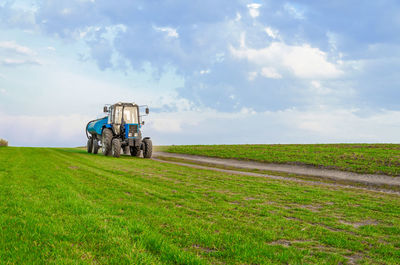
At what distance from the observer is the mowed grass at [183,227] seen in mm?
4832

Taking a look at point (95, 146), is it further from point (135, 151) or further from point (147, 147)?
point (147, 147)

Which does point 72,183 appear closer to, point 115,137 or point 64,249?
point 64,249

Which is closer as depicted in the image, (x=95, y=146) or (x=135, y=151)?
(x=135, y=151)

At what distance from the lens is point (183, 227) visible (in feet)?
20.5

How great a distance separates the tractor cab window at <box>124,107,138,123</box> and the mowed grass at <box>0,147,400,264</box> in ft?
60.2

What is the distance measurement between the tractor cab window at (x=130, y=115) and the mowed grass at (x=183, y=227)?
18.4 m

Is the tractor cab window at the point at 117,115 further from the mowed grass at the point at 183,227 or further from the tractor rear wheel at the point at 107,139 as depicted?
the mowed grass at the point at 183,227

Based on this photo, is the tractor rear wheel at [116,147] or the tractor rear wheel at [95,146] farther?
the tractor rear wheel at [95,146]

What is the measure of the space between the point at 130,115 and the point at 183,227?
2389cm

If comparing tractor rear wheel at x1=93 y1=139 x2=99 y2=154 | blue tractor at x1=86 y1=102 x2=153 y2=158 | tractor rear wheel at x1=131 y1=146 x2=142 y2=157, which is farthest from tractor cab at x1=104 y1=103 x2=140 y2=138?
tractor rear wheel at x1=93 y1=139 x2=99 y2=154

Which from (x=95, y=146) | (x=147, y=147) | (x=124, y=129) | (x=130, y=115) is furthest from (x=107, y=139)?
(x=95, y=146)

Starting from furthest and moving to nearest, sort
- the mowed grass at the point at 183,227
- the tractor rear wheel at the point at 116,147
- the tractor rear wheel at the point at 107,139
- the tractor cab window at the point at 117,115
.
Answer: the tractor cab window at the point at 117,115 < the tractor rear wheel at the point at 107,139 < the tractor rear wheel at the point at 116,147 < the mowed grass at the point at 183,227

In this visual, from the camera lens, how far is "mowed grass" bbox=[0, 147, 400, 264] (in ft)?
15.9

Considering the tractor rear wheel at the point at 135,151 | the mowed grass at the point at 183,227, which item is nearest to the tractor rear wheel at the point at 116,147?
the tractor rear wheel at the point at 135,151
